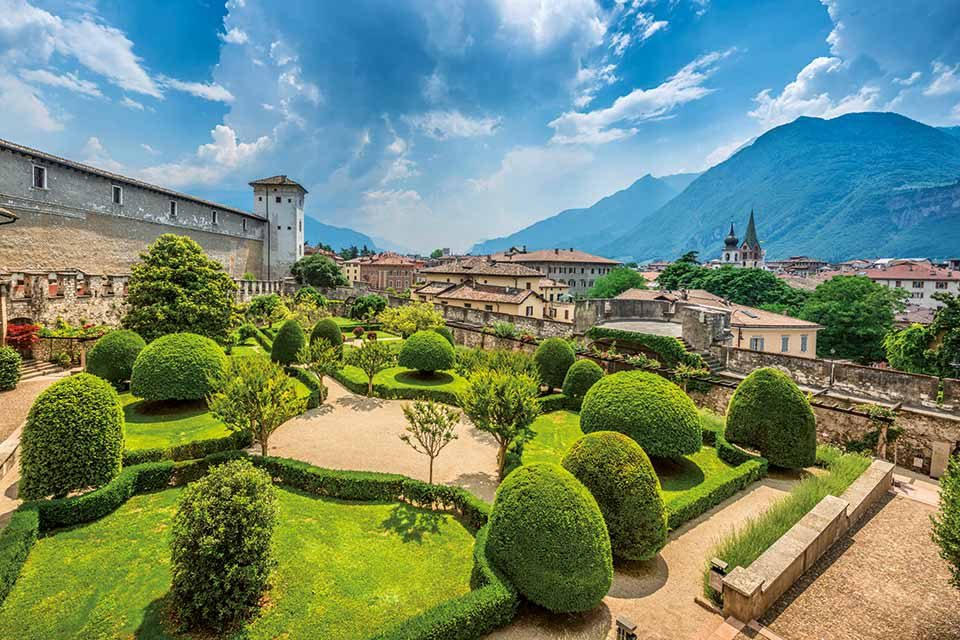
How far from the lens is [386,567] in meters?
7.48

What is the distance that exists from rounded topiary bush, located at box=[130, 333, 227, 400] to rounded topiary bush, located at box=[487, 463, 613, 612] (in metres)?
11.5

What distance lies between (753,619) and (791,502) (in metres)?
3.91

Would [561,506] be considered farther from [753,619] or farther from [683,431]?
[683,431]

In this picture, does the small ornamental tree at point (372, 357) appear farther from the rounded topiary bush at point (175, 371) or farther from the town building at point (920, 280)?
the town building at point (920, 280)

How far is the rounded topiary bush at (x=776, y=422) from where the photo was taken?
12.0 meters

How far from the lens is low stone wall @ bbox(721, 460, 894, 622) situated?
6.47 m

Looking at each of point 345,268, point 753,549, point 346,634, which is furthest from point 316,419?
point 345,268

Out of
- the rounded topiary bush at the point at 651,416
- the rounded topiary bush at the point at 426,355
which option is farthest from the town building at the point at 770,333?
the rounded topiary bush at the point at 426,355

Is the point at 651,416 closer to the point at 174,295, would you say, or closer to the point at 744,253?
the point at 174,295

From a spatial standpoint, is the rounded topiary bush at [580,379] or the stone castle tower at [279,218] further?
the stone castle tower at [279,218]

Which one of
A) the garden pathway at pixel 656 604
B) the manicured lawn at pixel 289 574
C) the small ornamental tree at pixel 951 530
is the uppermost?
the small ornamental tree at pixel 951 530

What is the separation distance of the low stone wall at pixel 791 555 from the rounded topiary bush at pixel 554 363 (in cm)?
1040

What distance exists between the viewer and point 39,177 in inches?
1082

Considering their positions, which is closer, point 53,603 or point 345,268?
point 53,603
